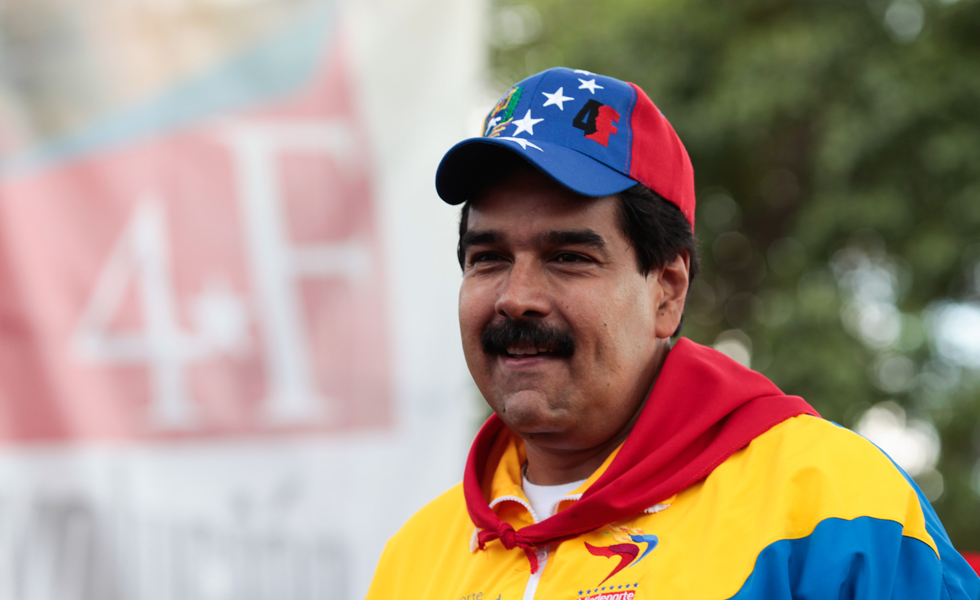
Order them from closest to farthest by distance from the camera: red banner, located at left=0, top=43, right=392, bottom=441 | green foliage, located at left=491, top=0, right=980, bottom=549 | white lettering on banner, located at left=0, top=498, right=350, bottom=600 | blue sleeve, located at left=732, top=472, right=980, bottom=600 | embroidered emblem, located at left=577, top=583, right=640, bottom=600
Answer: blue sleeve, located at left=732, top=472, right=980, bottom=600 < embroidered emblem, located at left=577, top=583, right=640, bottom=600 < white lettering on banner, located at left=0, top=498, right=350, bottom=600 < red banner, located at left=0, top=43, right=392, bottom=441 < green foliage, located at left=491, top=0, right=980, bottom=549

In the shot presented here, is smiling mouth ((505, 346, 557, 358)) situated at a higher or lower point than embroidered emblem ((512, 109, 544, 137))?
lower

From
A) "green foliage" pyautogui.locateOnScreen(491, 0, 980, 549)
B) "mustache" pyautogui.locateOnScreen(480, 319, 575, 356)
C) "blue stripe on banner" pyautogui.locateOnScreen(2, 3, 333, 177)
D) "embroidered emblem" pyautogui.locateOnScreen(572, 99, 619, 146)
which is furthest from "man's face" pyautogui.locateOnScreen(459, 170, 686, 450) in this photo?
"green foliage" pyautogui.locateOnScreen(491, 0, 980, 549)

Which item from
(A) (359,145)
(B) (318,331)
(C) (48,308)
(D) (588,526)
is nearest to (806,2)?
(A) (359,145)

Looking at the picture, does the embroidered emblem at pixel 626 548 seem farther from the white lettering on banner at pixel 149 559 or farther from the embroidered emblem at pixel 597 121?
the white lettering on banner at pixel 149 559

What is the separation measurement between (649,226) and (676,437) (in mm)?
347

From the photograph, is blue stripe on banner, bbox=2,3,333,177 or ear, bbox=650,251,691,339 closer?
ear, bbox=650,251,691,339

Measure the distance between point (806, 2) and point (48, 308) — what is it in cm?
533

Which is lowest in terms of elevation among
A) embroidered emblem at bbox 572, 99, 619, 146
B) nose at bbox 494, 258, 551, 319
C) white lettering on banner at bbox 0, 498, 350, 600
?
white lettering on banner at bbox 0, 498, 350, 600

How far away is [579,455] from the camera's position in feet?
5.28

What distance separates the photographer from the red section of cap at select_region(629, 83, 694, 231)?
1.55 meters

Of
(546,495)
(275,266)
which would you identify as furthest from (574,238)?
(275,266)

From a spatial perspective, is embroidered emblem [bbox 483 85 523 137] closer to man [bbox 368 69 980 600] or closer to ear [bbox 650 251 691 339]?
man [bbox 368 69 980 600]

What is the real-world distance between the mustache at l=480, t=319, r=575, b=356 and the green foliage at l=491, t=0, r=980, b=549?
4743 millimetres

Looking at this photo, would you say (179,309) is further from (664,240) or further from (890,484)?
(890,484)
